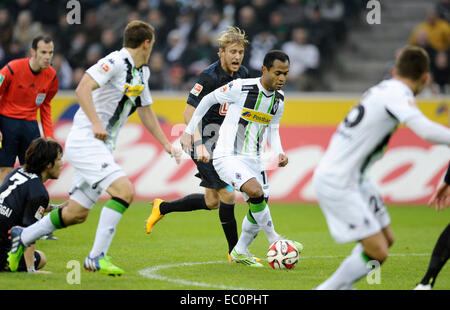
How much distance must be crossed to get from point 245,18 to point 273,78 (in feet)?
32.1

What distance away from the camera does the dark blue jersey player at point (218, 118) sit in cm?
844

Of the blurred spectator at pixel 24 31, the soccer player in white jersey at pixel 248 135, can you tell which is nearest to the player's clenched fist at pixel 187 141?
the soccer player in white jersey at pixel 248 135

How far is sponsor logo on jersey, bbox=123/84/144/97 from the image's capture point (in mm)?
6902

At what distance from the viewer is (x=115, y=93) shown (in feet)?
22.7

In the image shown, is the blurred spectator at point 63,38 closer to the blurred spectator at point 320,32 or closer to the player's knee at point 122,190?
the blurred spectator at point 320,32

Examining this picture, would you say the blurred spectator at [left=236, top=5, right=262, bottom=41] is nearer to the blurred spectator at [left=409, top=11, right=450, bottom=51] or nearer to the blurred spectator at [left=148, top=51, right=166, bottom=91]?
the blurred spectator at [left=148, top=51, right=166, bottom=91]

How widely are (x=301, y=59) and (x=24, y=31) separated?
668 centimetres

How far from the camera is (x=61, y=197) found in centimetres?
1408

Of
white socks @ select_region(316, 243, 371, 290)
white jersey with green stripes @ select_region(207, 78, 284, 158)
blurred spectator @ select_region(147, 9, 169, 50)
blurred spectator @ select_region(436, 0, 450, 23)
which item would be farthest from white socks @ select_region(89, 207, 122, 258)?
blurred spectator @ select_region(436, 0, 450, 23)

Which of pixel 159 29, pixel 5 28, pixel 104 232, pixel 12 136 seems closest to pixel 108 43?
pixel 159 29

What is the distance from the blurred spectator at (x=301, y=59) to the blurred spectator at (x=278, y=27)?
0.73 ft

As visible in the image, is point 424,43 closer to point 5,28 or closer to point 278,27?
point 278,27
